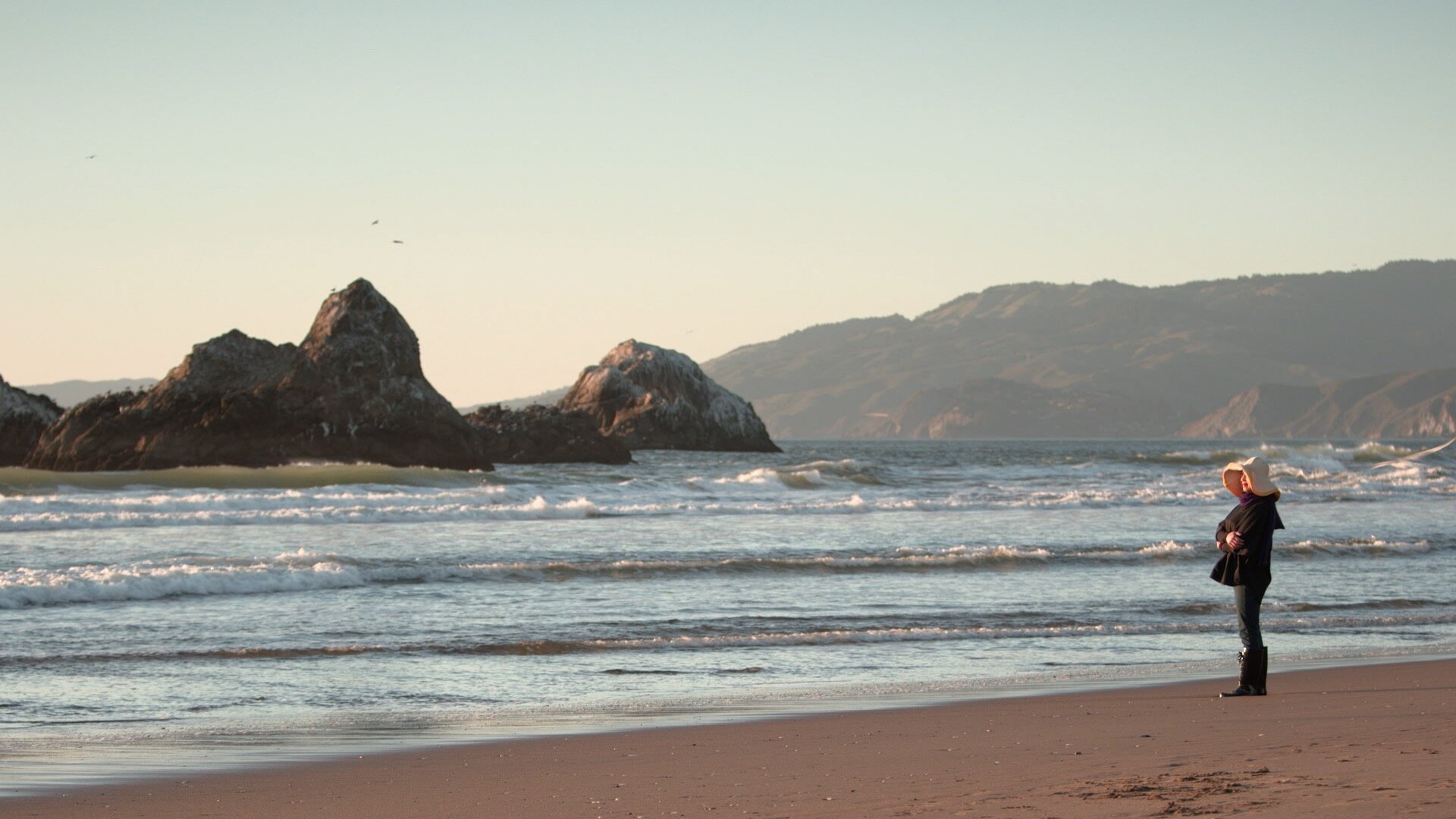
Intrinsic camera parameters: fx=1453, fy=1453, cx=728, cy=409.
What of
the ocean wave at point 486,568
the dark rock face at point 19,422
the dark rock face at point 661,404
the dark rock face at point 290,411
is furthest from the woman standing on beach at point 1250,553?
the dark rock face at point 661,404

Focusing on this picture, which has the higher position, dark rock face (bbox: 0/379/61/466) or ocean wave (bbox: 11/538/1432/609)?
dark rock face (bbox: 0/379/61/466)

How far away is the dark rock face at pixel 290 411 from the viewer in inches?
1863

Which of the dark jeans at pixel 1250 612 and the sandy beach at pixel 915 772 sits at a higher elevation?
the dark jeans at pixel 1250 612

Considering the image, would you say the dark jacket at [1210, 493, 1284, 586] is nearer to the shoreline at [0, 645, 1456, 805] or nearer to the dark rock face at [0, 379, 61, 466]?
the shoreline at [0, 645, 1456, 805]

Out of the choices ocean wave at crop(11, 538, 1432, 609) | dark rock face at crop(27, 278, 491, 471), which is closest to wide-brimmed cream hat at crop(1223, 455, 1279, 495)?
ocean wave at crop(11, 538, 1432, 609)

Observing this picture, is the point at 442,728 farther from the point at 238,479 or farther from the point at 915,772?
the point at 238,479

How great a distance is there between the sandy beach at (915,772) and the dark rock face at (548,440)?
5234cm

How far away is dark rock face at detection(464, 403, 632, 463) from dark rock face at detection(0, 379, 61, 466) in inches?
670

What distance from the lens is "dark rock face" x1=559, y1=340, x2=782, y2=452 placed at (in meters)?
83.9

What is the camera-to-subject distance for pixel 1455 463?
64.1m

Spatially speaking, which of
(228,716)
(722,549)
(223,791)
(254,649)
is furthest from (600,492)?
(223,791)

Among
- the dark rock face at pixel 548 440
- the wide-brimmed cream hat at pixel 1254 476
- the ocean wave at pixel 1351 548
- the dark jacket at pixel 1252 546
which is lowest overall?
the ocean wave at pixel 1351 548

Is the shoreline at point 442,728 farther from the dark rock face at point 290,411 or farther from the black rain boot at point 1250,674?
the dark rock face at point 290,411

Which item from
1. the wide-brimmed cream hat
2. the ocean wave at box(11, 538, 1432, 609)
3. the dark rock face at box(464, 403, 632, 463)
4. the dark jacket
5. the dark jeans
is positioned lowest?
the ocean wave at box(11, 538, 1432, 609)
